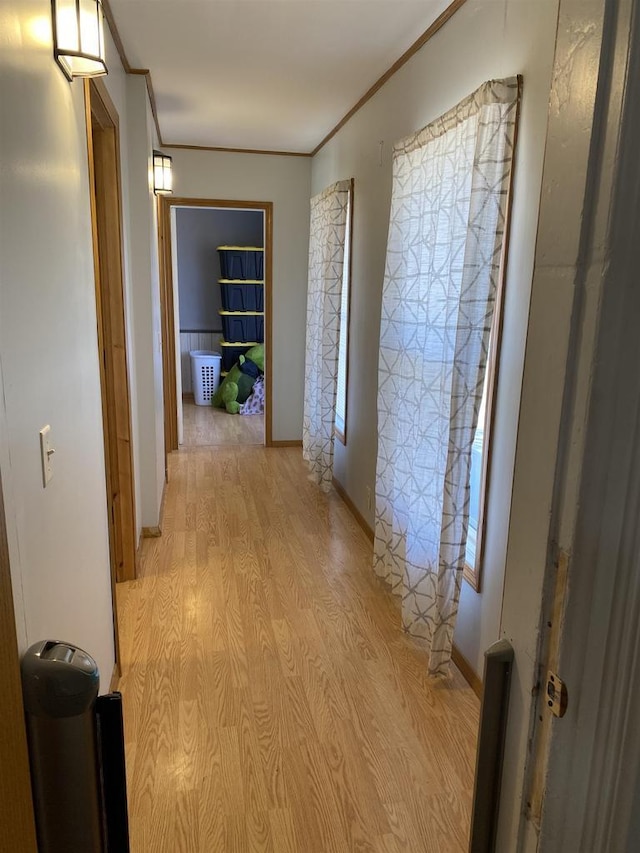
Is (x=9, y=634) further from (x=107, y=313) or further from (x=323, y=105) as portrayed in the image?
(x=323, y=105)

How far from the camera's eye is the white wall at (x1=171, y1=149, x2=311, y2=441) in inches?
189

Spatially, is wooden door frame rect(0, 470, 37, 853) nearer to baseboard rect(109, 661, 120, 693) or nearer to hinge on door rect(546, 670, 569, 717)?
hinge on door rect(546, 670, 569, 717)

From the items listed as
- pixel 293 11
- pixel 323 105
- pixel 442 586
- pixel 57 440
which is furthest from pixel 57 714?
pixel 323 105

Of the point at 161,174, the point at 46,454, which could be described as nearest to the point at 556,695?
the point at 46,454

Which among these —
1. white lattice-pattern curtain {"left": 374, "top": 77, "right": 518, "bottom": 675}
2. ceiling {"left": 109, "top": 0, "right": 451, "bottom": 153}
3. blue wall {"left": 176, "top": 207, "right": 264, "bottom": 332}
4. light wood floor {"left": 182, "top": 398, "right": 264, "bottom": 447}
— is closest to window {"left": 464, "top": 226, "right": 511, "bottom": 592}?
white lattice-pattern curtain {"left": 374, "top": 77, "right": 518, "bottom": 675}

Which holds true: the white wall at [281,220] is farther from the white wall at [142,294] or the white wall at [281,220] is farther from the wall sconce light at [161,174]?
the white wall at [142,294]

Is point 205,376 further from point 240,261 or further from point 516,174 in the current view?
point 516,174

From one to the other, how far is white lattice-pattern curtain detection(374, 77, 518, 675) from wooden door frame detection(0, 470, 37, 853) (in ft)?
5.27

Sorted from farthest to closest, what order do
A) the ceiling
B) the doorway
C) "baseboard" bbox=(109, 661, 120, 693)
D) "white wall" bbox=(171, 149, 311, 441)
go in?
"white wall" bbox=(171, 149, 311, 441) < the doorway < the ceiling < "baseboard" bbox=(109, 661, 120, 693)

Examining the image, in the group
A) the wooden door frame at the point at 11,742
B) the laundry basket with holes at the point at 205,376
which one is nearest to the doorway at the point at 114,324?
the wooden door frame at the point at 11,742

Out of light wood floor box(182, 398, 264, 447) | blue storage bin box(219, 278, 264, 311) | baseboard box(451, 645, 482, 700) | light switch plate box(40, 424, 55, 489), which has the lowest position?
baseboard box(451, 645, 482, 700)

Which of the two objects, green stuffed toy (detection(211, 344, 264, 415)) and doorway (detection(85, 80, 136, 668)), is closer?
doorway (detection(85, 80, 136, 668))

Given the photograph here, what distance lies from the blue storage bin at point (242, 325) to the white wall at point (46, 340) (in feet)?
17.4

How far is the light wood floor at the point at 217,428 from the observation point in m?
5.53
